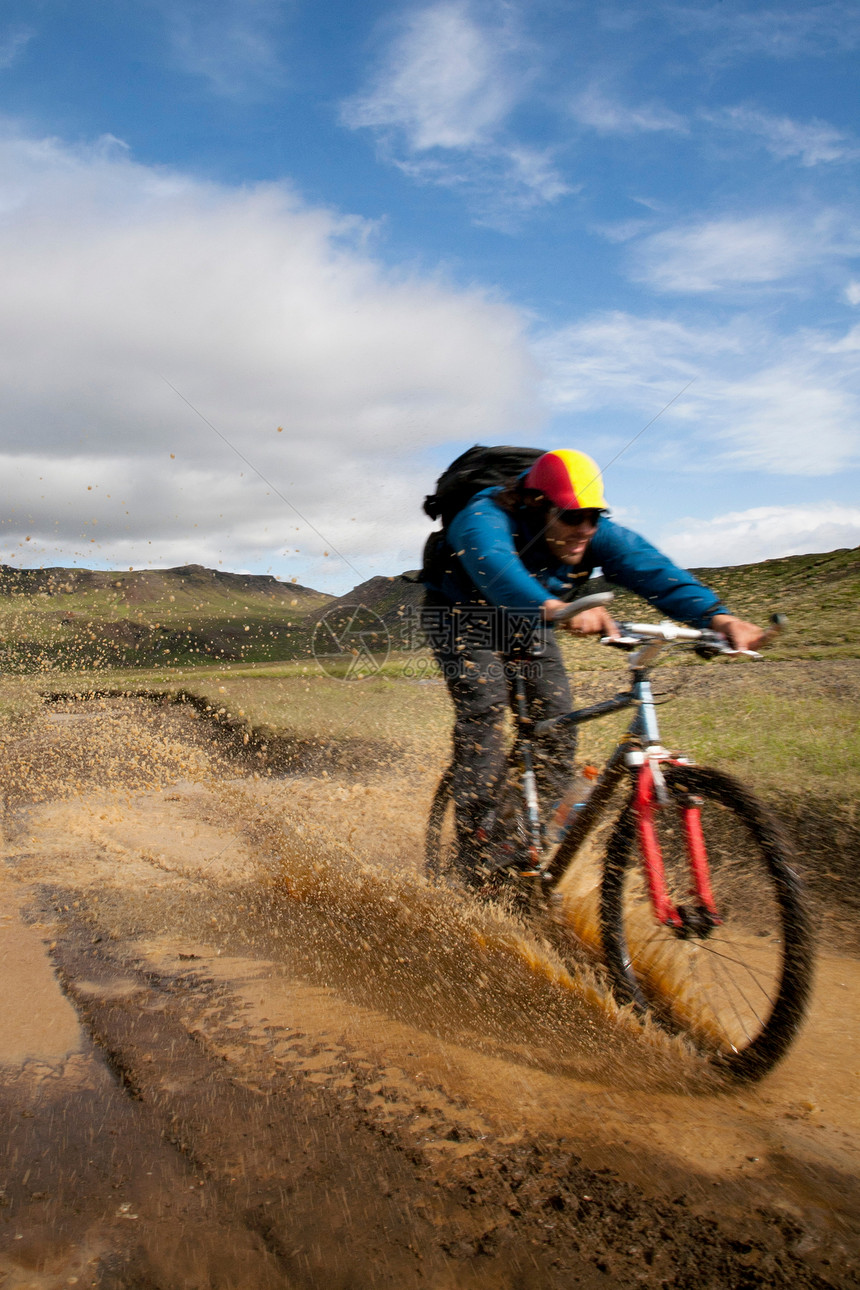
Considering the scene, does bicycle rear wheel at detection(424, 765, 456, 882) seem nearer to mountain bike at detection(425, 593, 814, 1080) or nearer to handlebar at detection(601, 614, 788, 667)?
mountain bike at detection(425, 593, 814, 1080)

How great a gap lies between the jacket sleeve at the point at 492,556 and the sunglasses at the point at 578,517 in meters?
Answer: 0.26

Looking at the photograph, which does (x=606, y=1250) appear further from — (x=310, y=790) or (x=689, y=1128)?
(x=310, y=790)

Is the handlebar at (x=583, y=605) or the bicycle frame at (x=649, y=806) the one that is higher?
the handlebar at (x=583, y=605)

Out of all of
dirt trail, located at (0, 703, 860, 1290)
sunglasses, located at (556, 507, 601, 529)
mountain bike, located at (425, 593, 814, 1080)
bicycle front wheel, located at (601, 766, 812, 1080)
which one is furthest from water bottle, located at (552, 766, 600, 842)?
sunglasses, located at (556, 507, 601, 529)

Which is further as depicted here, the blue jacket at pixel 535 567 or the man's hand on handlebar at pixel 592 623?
the blue jacket at pixel 535 567

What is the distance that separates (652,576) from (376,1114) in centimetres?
249

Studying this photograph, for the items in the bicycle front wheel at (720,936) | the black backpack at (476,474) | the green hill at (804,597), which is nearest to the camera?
the bicycle front wheel at (720,936)

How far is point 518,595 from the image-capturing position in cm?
319

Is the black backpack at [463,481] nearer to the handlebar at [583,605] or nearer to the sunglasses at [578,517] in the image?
the sunglasses at [578,517]

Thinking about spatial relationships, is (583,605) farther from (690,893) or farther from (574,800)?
(690,893)

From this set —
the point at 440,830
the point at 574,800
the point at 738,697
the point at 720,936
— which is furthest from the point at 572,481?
the point at 738,697

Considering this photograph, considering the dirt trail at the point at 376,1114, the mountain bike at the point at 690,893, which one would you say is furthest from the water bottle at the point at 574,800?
the dirt trail at the point at 376,1114

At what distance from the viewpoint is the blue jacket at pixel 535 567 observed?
3.25m

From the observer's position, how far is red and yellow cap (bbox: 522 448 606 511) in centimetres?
332
